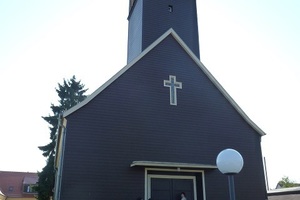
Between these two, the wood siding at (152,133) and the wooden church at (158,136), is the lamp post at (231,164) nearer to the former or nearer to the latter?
the wooden church at (158,136)

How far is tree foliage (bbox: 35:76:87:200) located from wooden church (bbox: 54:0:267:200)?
42.3 feet

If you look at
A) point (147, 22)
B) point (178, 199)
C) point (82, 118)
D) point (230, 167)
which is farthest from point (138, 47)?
point (230, 167)

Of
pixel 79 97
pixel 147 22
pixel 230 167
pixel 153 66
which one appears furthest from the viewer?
pixel 79 97

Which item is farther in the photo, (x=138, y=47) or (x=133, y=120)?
(x=138, y=47)

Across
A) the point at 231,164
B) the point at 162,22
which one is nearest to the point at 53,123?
the point at 162,22

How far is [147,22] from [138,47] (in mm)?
1521

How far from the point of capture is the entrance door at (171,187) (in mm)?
12500

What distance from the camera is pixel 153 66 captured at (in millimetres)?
14023

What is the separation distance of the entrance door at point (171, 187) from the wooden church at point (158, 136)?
0.13 feet

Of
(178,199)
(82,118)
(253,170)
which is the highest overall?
(82,118)

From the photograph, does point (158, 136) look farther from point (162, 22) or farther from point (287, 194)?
point (287, 194)

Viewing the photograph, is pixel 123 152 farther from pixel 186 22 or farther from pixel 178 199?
pixel 186 22

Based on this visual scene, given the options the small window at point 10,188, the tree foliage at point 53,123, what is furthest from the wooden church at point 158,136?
the small window at point 10,188

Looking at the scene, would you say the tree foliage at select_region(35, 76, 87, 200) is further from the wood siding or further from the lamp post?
the lamp post
